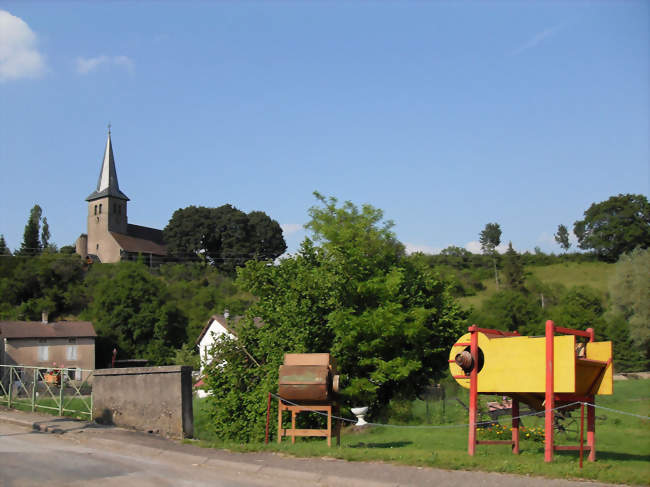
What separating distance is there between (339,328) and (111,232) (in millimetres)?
93823

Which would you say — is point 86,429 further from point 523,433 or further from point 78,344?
point 78,344

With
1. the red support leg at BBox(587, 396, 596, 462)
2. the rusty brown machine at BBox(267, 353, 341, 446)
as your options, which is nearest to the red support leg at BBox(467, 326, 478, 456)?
the red support leg at BBox(587, 396, 596, 462)

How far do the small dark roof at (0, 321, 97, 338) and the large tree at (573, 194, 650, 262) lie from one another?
77064 millimetres

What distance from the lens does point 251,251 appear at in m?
102

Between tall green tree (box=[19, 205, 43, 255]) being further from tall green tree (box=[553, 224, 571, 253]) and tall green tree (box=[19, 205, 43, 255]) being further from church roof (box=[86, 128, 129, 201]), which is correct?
tall green tree (box=[553, 224, 571, 253])

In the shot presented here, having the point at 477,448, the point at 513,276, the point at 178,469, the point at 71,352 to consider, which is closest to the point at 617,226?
the point at 513,276

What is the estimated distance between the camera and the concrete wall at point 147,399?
43.5ft

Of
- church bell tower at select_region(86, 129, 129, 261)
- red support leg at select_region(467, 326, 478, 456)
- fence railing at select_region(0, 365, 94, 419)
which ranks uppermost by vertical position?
church bell tower at select_region(86, 129, 129, 261)

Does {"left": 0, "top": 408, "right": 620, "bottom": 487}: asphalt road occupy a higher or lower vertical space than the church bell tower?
lower

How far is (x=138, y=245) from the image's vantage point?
105188 mm

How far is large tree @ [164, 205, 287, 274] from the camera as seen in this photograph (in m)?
99.7

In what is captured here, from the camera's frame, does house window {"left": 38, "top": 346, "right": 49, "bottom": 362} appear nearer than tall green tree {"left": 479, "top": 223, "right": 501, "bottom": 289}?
Yes

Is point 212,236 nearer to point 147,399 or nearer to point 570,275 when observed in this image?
point 570,275

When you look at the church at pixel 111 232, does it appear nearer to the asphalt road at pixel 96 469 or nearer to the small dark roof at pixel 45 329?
the small dark roof at pixel 45 329
